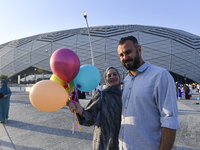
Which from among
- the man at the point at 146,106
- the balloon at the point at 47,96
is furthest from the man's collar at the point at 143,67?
the balloon at the point at 47,96

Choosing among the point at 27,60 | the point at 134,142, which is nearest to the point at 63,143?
the point at 134,142

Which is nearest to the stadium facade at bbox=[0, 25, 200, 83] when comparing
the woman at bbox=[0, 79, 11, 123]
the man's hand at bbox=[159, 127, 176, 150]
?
the woman at bbox=[0, 79, 11, 123]

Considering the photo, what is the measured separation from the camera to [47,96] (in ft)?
6.40

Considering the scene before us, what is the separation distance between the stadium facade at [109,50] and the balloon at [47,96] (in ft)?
114

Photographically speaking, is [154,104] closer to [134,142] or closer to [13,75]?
[134,142]

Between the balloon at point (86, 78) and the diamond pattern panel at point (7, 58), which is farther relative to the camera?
the diamond pattern panel at point (7, 58)

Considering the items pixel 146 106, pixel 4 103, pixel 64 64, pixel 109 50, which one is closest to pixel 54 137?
pixel 64 64

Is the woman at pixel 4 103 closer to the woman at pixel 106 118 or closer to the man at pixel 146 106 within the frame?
the woman at pixel 106 118

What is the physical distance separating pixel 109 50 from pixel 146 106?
38793 mm

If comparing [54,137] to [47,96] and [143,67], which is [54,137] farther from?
[143,67]

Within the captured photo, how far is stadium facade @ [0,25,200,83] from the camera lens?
38250 mm

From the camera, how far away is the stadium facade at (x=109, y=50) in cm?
3825

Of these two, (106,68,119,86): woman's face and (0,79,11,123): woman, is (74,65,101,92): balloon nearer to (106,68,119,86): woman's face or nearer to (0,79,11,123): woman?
(106,68,119,86): woman's face

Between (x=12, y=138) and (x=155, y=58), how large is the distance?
38.3m
